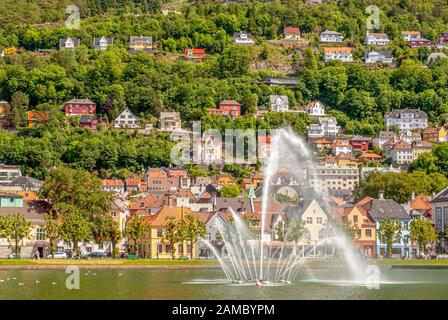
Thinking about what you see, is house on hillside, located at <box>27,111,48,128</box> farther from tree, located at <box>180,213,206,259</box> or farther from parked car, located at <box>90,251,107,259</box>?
tree, located at <box>180,213,206,259</box>

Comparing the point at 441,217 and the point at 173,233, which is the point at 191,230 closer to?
the point at 173,233

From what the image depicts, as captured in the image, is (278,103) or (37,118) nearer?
(37,118)

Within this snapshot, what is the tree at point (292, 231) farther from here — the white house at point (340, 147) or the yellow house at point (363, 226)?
the white house at point (340, 147)

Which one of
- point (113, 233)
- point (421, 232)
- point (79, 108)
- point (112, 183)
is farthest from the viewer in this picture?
point (79, 108)

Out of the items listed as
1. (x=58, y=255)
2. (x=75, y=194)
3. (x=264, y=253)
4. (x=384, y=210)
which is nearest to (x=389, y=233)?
(x=264, y=253)

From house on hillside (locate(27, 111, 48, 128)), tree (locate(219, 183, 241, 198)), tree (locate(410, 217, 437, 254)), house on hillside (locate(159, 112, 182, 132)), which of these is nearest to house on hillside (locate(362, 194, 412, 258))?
tree (locate(410, 217, 437, 254))
